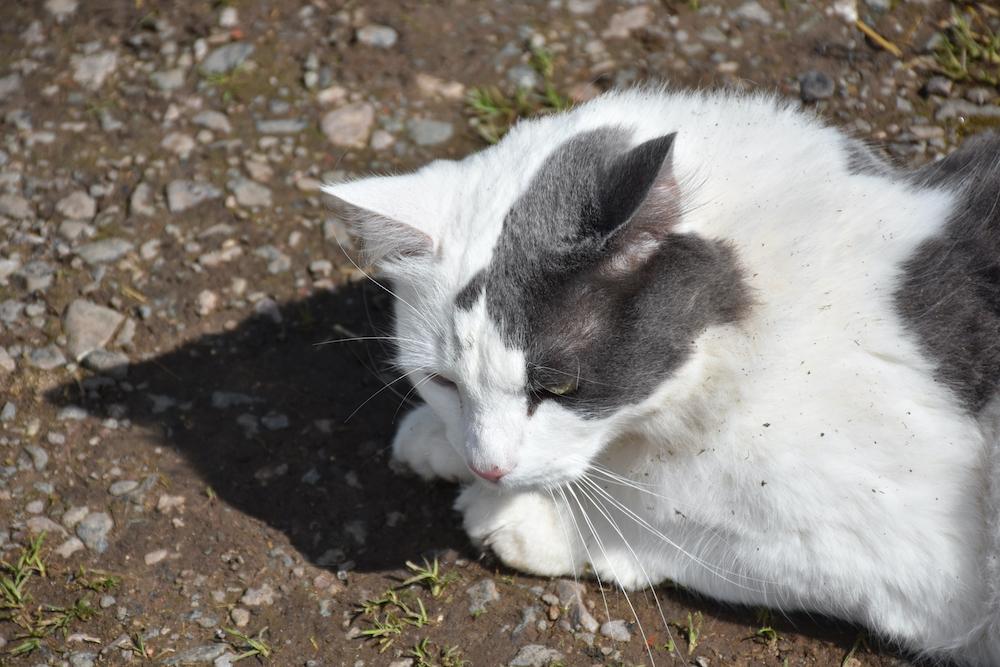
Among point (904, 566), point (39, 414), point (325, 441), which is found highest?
point (904, 566)

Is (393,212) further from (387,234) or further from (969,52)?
(969,52)

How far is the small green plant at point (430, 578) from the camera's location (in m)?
2.62

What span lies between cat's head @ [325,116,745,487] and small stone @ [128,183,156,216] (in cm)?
158

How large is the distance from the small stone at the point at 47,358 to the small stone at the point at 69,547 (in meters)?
0.67

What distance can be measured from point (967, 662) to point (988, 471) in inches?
20.5

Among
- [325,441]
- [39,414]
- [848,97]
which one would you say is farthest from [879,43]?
[39,414]

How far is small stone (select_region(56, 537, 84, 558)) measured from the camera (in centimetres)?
270

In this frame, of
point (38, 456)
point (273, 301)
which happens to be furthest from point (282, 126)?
point (38, 456)

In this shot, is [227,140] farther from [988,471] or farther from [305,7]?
[988,471]

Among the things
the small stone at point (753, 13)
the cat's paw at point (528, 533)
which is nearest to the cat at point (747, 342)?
the cat's paw at point (528, 533)

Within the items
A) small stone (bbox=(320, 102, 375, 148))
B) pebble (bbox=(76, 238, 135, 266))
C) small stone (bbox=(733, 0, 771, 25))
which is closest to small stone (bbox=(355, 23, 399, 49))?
small stone (bbox=(320, 102, 375, 148))

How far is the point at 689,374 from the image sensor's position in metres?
2.19

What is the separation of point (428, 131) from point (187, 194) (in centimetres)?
91

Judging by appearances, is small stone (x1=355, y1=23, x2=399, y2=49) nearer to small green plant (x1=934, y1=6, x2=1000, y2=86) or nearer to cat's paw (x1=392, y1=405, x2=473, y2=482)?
cat's paw (x1=392, y1=405, x2=473, y2=482)
